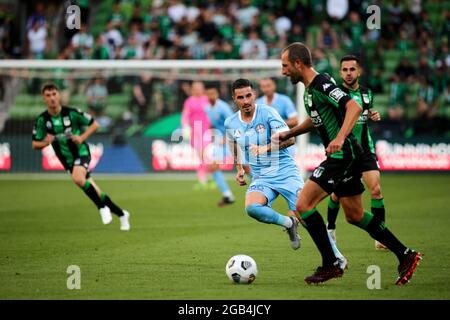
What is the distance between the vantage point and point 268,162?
10.2m

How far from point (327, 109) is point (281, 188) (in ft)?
6.55

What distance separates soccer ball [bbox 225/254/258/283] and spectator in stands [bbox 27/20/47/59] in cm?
1881

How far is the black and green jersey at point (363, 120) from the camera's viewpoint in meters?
11.0

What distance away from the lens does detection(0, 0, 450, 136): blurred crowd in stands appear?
2375 centimetres

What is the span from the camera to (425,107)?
918 inches

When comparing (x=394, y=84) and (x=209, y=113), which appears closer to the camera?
(x=209, y=113)

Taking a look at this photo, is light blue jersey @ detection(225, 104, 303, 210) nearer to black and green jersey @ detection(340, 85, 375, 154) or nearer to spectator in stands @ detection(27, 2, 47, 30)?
black and green jersey @ detection(340, 85, 375, 154)

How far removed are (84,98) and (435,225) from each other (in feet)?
40.9

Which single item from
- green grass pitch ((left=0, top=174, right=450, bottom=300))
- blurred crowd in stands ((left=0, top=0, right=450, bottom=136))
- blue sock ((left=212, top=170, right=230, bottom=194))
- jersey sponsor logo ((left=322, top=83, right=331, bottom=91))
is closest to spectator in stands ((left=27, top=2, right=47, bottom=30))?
blurred crowd in stands ((left=0, top=0, right=450, bottom=136))

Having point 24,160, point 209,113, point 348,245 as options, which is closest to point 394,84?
point 209,113

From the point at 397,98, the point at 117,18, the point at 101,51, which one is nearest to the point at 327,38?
the point at 397,98
